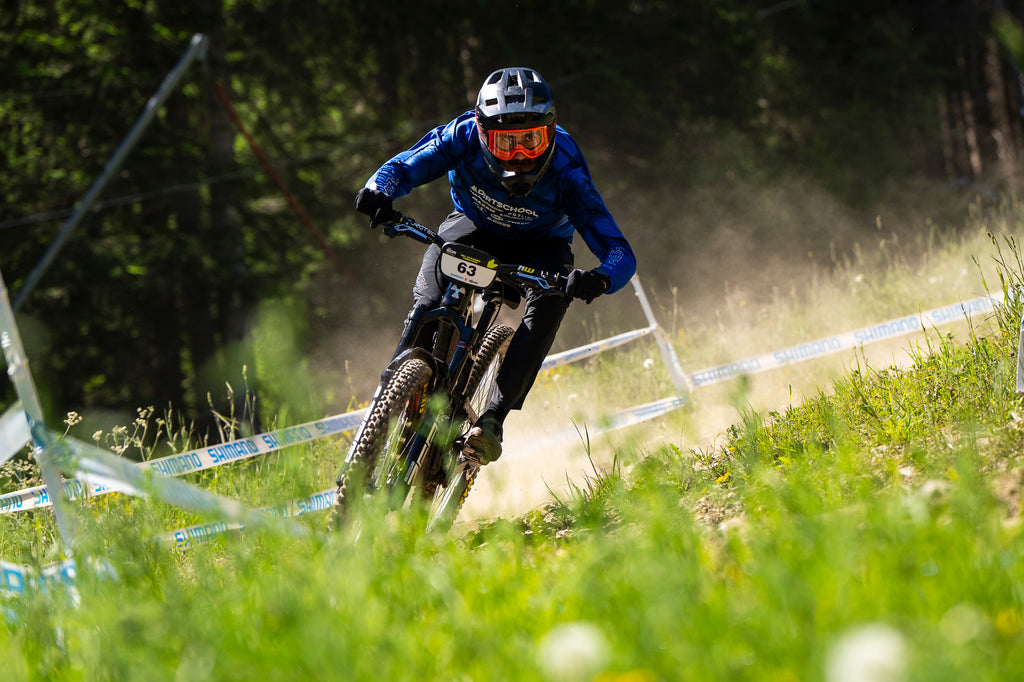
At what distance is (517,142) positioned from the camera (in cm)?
428

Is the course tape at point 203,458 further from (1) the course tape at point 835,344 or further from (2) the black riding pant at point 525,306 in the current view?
(1) the course tape at point 835,344

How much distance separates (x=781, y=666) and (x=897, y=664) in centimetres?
42

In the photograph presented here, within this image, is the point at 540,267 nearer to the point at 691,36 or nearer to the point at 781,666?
the point at 781,666

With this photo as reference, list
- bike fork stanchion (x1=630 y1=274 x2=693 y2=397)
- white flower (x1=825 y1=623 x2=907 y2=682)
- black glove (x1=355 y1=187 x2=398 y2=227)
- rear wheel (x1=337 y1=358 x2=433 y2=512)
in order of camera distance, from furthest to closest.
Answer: bike fork stanchion (x1=630 y1=274 x2=693 y2=397), black glove (x1=355 y1=187 x2=398 y2=227), rear wheel (x1=337 y1=358 x2=433 y2=512), white flower (x1=825 y1=623 x2=907 y2=682)

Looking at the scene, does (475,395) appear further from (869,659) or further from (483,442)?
(869,659)

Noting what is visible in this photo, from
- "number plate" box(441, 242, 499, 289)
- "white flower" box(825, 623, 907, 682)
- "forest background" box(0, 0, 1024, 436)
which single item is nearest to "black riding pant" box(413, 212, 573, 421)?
"number plate" box(441, 242, 499, 289)

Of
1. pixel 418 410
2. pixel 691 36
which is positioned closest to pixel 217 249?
pixel 691 36

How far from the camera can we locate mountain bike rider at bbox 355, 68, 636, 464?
4.20 metres

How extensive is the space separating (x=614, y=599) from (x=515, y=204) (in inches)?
114

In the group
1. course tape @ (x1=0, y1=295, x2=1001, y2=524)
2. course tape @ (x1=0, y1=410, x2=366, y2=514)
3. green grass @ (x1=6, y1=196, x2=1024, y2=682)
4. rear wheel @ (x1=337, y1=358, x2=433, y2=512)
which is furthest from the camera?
course tape @ (x1=0, y1=295, x2=1001, y2=524)

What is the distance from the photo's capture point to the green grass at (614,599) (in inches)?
63.6

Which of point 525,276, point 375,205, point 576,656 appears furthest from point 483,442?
point 576,656

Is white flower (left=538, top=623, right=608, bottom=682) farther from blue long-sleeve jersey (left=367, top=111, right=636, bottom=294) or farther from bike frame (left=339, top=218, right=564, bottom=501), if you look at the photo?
blue long-sleeve jersey (left=367, top=111, right=636, bottom=294)

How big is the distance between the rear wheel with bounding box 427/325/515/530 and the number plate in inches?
18.5
